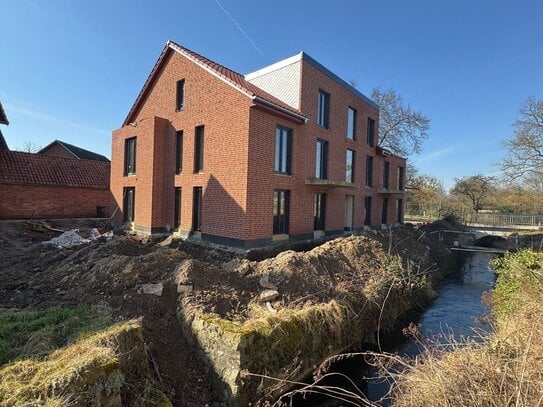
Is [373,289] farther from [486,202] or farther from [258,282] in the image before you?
[486,202]

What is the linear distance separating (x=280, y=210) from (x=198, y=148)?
176 inches

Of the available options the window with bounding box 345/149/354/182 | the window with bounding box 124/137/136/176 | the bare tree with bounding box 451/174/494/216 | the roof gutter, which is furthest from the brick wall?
the bare tree with bounding box 451/174/494/216

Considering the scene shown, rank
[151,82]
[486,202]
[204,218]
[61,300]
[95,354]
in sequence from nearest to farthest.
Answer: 1. [95,354]
2. [61,300]
3. [204,218]
4. [151,82]
5. [486,202]

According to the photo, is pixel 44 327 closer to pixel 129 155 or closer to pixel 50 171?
pixel 129 155

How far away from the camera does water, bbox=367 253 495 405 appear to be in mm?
5918

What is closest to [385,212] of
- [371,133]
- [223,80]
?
[371,133]

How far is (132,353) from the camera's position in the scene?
160 inches

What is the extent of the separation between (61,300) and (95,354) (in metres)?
3.02

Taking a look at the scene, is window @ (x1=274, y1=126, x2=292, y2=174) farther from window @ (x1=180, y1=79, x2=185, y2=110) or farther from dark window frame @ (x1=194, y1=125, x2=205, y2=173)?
window @ (x1=180, y1=79, x2=185, y2=110)

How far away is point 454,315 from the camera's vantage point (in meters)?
9.34

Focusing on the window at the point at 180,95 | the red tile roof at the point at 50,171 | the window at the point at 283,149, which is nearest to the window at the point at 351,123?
the window at the point at 283,149

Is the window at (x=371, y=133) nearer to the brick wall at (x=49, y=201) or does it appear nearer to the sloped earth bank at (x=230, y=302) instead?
the sloped earth bank at (x=230, y=302)

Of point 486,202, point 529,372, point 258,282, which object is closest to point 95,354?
point 258,282

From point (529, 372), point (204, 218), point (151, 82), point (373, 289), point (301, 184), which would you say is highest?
point (151, 82)
